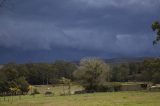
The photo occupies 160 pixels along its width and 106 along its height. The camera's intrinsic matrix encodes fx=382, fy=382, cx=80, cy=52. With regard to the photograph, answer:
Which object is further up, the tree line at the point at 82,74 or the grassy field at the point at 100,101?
the tree line at the point at 82,74

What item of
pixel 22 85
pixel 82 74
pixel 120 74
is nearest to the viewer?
pixel 82 74

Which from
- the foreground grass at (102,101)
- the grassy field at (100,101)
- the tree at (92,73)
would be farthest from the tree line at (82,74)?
the foreground grass at (102,101)

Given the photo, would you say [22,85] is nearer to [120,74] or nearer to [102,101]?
[120,74]

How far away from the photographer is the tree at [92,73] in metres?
114

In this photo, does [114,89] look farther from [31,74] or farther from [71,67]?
[71,67]

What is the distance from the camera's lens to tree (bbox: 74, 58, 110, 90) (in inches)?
4473

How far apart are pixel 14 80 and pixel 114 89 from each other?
3369 centimetres

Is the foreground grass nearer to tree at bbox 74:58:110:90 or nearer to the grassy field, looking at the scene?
the grassy field

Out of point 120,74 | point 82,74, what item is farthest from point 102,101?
point 120,74

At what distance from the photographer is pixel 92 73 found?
116062mm

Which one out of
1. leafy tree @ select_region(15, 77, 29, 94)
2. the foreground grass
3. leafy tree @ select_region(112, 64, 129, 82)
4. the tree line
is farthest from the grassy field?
leafy tree @ select_region(112, 64, 129, 82)

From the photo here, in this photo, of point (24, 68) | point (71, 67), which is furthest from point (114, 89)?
point (71, 67)

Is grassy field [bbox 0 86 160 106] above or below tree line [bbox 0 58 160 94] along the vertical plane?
below

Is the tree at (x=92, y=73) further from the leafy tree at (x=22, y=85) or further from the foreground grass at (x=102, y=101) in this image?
the foreground grass at (x=102, y=101)
